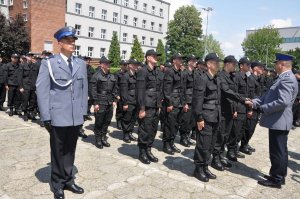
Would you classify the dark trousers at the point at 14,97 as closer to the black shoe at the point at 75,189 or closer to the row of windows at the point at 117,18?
the black shoe at the point at 75,189

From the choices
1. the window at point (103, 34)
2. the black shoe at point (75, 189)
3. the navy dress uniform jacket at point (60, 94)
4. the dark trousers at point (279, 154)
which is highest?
the window at point (103, 34)

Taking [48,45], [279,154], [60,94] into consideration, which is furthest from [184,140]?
[48,45]

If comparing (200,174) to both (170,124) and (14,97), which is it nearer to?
(170,124)

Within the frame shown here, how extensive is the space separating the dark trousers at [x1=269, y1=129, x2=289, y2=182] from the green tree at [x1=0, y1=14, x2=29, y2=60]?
96.7 feet

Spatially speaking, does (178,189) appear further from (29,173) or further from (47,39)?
(47,39)

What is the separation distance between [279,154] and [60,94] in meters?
3.97

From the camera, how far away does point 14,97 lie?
424 inches

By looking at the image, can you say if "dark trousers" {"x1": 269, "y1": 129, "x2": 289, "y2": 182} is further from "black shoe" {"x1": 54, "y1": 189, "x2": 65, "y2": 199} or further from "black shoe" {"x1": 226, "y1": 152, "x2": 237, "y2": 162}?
"black shoe" {"x1": 54, "y1": 189, "x2": 65, "y2": 199}

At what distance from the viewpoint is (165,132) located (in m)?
7.19

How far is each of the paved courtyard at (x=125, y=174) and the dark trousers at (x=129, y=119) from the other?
19.6 inches

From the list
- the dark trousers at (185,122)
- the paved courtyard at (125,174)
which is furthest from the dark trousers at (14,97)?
the dark trousers at (185,122)

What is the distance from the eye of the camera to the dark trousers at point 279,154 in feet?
17.5

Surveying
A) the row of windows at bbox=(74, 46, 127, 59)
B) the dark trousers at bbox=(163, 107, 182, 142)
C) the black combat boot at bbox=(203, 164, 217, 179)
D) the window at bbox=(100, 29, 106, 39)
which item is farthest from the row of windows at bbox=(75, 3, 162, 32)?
the black combat boot at bbox=(203, 164, 217, 179)

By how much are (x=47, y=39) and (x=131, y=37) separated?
15.3m
